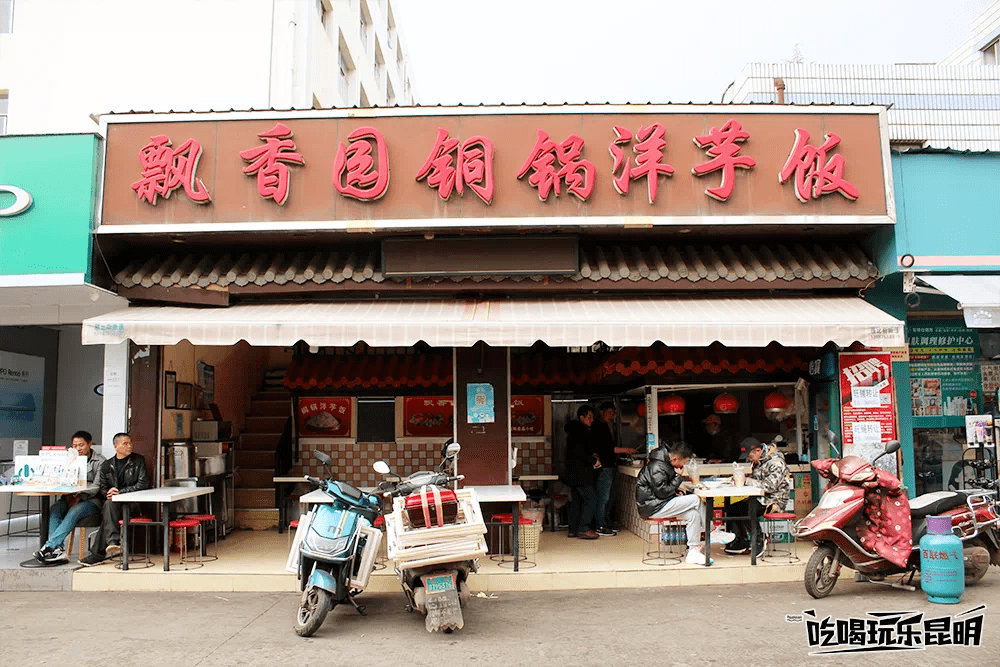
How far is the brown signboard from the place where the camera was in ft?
30.4

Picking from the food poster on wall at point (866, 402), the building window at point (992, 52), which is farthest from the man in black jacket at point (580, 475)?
the building window at point (992, 52)

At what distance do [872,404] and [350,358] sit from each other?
7.42 m

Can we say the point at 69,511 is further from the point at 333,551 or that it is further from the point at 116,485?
the point at 333,551

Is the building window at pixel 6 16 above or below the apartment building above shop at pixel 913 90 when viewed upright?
below

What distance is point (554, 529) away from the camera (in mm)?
11734

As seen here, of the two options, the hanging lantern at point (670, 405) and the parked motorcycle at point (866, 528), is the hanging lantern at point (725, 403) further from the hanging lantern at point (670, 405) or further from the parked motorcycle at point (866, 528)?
the parked motorcycle at point (866, 528)

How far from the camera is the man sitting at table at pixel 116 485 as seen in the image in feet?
30.1

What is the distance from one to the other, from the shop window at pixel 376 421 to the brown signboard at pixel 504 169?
4.02 metres

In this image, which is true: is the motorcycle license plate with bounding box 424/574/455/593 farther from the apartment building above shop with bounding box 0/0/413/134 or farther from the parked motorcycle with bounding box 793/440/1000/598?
the apartment building above shop with bounding box 0/0/413/134

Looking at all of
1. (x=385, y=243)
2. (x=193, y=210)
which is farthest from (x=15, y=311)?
(x=385, y=243)

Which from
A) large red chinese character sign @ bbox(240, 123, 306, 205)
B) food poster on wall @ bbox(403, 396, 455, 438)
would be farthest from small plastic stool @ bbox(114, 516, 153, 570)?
food poster on wall @ bbox(403, 396, 455, 438)

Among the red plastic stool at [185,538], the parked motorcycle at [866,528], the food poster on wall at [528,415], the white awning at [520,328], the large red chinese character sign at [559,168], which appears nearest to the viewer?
the parked motorcycle at [866,528]

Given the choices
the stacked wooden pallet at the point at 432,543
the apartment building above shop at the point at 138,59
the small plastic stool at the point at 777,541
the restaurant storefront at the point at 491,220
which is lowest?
the small plastic stool at the point at 777,541

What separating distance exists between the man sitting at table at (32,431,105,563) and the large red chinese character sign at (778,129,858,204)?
859 centimetres
